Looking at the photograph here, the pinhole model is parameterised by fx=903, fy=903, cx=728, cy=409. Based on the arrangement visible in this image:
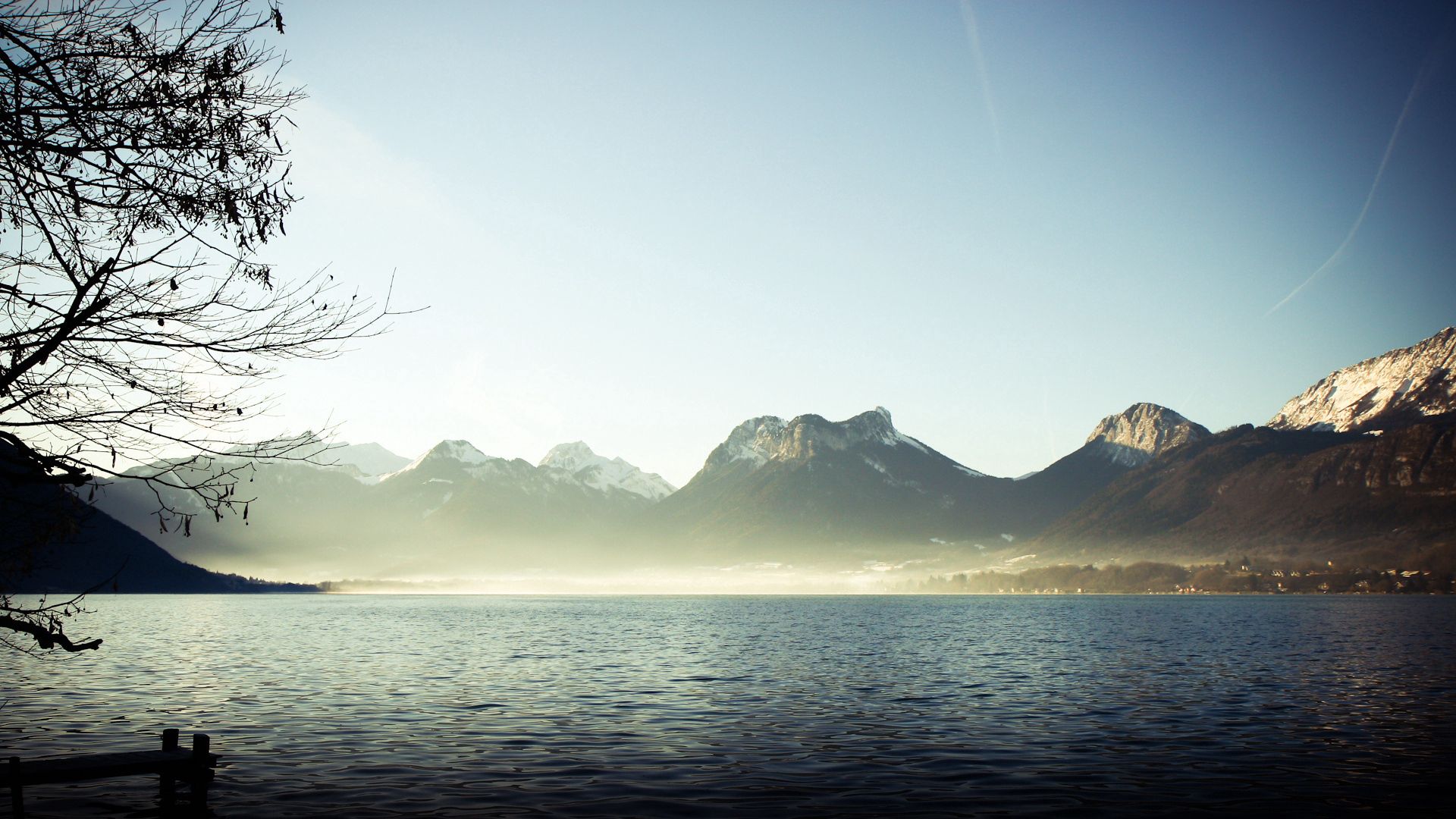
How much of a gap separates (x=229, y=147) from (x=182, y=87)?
0.95 meters

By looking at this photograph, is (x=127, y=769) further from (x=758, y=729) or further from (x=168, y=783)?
(x=758, y=729)

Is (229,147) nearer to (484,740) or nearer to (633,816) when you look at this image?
(633,816)

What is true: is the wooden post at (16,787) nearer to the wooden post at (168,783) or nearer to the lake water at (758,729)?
the wooden post at (168,783)

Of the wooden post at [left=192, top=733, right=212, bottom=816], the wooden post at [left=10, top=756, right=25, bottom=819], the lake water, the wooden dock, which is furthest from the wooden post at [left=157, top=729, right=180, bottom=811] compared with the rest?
the wooden post at [left=10, top=756, right=25, bottom=819]

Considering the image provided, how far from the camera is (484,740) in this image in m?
35.4

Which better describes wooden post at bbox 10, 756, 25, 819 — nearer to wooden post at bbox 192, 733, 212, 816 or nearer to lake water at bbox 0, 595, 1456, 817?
wooden post at bbox 192, 733, 212, 816

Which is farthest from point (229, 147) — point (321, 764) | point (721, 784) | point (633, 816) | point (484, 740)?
point (484, 740)

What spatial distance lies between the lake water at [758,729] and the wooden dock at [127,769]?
143cm

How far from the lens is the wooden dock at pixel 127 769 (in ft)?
64.9

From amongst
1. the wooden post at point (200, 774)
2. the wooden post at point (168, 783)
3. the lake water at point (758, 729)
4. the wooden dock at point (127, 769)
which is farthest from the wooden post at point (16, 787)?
the lake water at point (758, 729)

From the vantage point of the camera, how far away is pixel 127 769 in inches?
857

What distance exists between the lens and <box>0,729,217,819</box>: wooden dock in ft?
64.9

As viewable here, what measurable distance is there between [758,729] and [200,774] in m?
22.3

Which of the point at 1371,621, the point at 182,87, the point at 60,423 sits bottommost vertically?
the point at 1371,621
